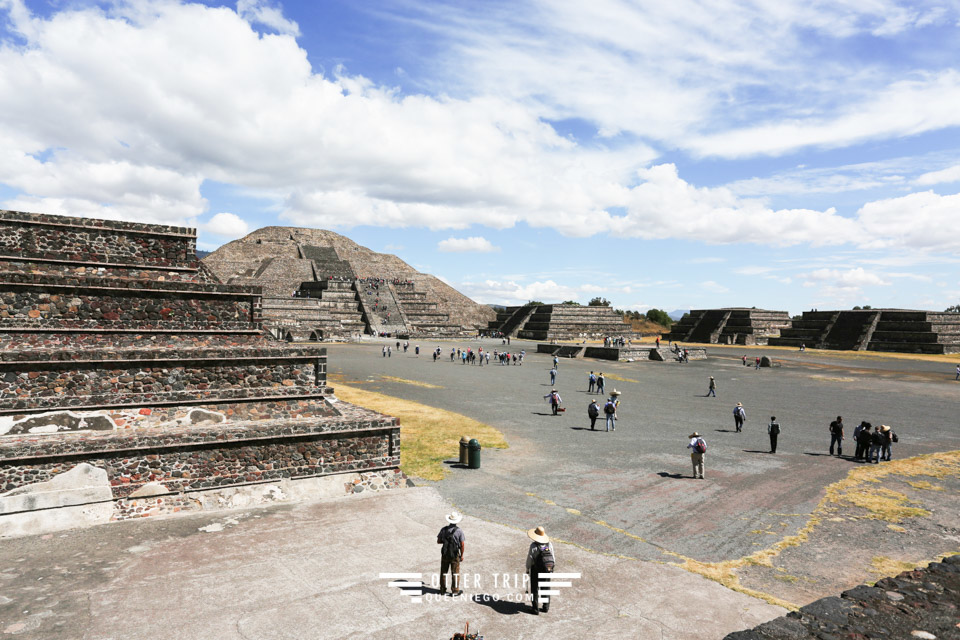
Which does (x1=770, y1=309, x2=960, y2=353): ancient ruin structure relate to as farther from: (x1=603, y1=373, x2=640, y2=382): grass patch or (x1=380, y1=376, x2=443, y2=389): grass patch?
(x1=380, y1=376, x2=443, y2=389): grass patch

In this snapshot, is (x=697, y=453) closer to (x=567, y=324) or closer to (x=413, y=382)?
(x=413, y=382)

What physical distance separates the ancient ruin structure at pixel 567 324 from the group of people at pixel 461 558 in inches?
2526

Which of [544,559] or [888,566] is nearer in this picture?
[544,559]

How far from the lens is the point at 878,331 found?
63.9m

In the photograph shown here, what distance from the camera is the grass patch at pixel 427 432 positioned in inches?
578

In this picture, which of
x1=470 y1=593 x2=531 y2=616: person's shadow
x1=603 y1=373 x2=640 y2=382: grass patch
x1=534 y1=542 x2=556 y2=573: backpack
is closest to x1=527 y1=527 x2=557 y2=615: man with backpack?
x1=534 y1=542 x2=556 y2=573: backpack

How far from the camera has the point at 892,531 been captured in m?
10.6

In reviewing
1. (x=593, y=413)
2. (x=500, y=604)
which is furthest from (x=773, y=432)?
(x=500, y=604)

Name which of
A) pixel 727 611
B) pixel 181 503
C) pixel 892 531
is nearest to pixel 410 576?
pixel 727 611

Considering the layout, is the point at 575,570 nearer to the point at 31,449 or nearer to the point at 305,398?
the point at 305,398

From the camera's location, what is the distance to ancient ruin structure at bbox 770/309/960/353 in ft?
193

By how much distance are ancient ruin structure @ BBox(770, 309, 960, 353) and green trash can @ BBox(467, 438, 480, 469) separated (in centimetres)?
6162

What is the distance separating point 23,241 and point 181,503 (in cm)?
981

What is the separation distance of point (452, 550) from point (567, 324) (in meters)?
67.5
